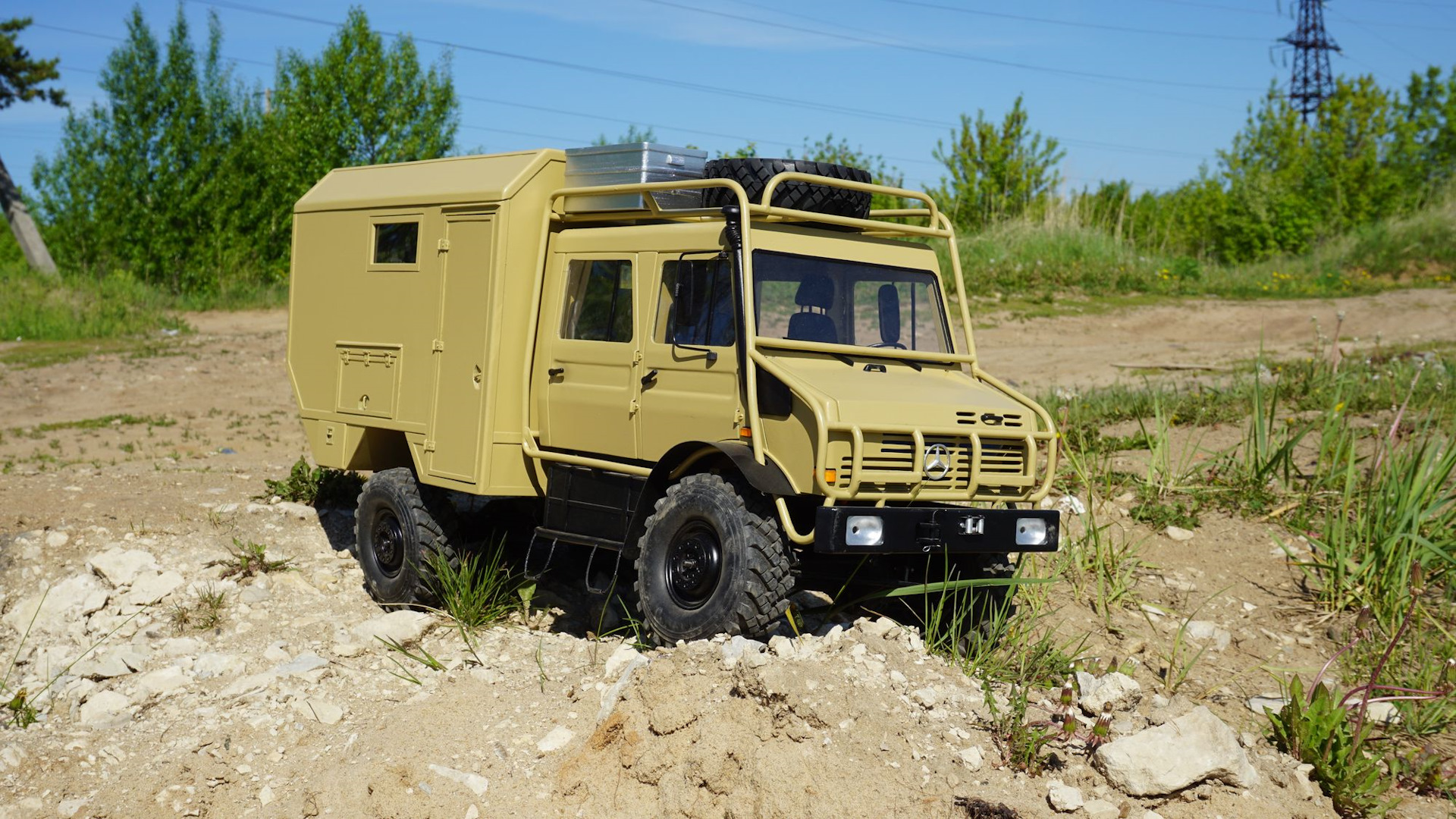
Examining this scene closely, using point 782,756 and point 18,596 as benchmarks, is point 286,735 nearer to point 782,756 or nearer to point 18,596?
point 782,756

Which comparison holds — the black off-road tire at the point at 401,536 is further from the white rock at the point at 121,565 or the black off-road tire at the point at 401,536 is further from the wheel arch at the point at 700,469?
the wheel arch at the point at 700,469

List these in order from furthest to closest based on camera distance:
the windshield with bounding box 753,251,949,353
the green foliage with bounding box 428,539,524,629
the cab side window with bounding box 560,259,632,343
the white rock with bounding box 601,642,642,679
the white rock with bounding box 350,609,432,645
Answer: the green foliage with bounding box 428,539,524,629 < the white rock with bounding box 350,609,432,645 < the cab side window with bounding box 560,259,632,343 < the windshield with bounding box 753,251,949,353 < the white rock with bounding box 601,642,642,679

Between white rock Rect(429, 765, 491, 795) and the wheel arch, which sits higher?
the wheel arch

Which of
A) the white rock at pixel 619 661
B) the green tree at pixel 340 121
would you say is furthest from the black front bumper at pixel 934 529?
the green tree at pixel 340 121

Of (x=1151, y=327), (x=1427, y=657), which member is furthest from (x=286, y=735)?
(x=1151, y=327)

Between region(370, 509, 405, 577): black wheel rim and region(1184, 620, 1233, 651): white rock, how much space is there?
4903 mm

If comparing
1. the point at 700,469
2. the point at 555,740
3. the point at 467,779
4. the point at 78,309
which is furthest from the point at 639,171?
the point at 78,309

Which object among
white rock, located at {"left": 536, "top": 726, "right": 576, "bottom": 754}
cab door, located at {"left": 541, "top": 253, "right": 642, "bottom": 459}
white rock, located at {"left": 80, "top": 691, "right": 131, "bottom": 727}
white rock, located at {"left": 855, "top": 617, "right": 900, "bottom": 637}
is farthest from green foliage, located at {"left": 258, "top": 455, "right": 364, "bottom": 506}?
white rock, located at {"left": 855, "top": 617, "right": 900, "bottom": 637}

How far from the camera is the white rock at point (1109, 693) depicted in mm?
5820

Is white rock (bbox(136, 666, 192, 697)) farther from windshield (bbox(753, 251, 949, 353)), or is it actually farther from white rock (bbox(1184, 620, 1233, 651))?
white rock (bbox(1184, 620, 1233, 651))

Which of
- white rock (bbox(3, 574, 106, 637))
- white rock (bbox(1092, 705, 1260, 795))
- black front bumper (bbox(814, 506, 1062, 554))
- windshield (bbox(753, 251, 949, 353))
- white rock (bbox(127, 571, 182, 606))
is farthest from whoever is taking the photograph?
white rock (bbox(127, 571, 182, 606))

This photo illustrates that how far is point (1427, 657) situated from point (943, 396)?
9.64 feet

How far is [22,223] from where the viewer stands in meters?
28.3

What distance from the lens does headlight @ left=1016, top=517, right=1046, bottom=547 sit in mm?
6520
